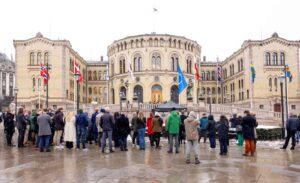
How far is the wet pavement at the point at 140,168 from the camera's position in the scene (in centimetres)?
898

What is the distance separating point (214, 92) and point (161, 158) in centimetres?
6284

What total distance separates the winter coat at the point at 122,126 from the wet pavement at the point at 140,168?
1.81 metres

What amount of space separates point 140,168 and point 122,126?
5.07 m

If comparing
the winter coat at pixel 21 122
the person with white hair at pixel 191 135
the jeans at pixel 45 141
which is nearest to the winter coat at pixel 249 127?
the person with white hair at pixel 191 135

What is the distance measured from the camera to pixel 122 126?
50.7 ft

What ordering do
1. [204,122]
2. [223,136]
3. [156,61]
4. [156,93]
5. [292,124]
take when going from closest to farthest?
[223,136] → [292,124] → [204,122] → [156,93] → [156,61]

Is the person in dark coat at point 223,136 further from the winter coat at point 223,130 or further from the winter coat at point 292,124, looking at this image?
the winter coat at point 292,124

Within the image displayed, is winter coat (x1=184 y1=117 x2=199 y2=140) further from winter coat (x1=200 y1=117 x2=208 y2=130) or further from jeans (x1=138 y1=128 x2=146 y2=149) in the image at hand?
winter coat (x1=200 y1=117 x2=208 y2=130)

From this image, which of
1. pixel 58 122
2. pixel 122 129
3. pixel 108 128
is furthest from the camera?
pixel 58 122

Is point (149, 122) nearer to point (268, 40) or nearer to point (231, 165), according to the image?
point (231, 165)

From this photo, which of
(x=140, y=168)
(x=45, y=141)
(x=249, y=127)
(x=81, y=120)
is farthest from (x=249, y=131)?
(x=45, y=141)

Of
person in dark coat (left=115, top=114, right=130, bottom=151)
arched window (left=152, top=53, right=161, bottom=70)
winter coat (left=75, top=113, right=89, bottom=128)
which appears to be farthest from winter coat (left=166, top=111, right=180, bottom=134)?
arched window (left=152, top=53, right=161, bottom=70)

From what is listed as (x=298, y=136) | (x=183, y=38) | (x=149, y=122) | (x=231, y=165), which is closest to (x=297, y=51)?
(x=183, y=38)

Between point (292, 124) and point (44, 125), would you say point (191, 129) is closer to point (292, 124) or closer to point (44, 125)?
point (44, 125)
